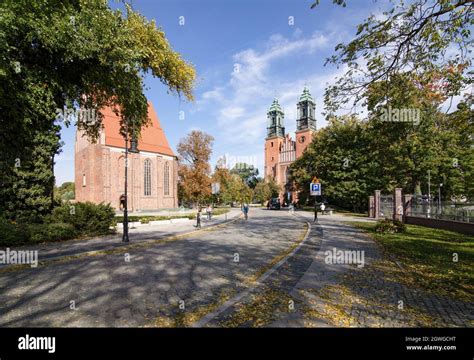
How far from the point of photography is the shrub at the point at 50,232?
39.0 ft

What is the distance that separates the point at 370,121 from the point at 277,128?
74670mm

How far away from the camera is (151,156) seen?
160ft

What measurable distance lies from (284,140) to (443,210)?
63793 millimetres

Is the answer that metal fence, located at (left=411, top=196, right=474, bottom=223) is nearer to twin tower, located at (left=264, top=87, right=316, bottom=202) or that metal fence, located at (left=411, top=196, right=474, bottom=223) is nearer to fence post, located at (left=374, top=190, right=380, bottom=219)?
fence post, located at (left=374, top=190, right=380, bottom=219)

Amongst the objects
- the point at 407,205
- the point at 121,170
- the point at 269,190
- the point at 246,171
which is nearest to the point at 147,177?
the point at 121,170

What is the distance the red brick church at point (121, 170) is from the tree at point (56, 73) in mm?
28362

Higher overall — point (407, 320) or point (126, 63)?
point (126, 63)

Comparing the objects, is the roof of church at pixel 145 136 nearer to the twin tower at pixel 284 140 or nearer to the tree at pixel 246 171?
the twin tower at pixel 284 140

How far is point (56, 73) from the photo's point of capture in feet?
37.3

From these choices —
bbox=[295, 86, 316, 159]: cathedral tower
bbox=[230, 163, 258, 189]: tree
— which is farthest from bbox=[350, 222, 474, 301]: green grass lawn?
A: bbox=[230, 163, 258, 189]: tree

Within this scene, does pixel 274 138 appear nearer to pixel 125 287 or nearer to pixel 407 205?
pixel 407 205
